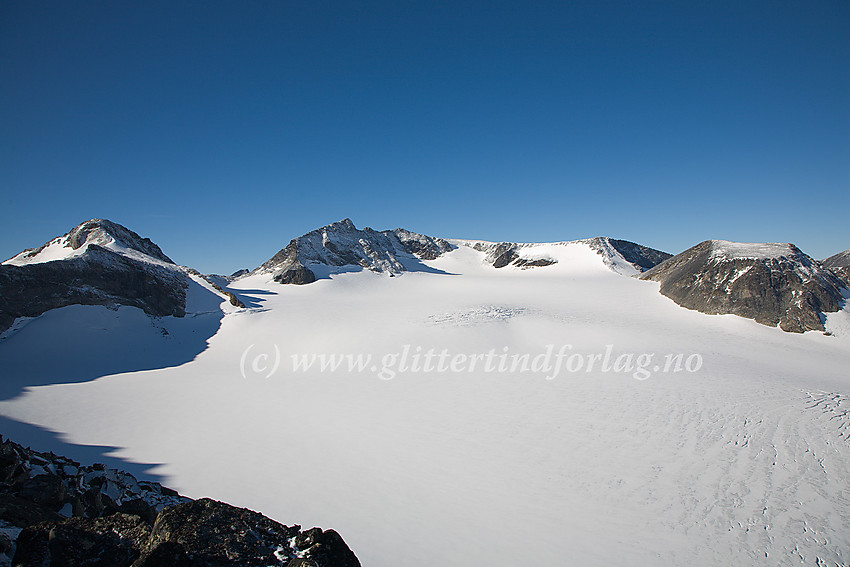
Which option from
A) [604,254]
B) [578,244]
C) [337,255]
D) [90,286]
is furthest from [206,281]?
[578,244]

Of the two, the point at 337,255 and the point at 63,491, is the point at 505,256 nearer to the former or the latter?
the point at 337,255

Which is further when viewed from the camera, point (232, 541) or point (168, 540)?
point (232, 541)

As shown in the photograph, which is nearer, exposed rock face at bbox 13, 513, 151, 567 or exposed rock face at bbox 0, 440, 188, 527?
exposed rock face at bbox 13, 513, 151, 567

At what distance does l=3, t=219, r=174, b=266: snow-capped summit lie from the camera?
22156 millimetres

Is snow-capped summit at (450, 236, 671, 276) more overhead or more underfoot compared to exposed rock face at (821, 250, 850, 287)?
more overhead

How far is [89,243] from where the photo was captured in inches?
846

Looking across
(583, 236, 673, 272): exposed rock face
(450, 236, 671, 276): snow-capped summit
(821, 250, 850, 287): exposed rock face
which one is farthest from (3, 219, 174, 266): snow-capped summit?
(821, 250, 850, 287): exposed rock face

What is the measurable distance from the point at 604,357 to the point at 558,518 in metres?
9.48

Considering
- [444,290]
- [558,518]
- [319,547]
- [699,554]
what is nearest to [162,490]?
[319,547]

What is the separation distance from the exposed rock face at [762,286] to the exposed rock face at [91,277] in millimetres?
33962

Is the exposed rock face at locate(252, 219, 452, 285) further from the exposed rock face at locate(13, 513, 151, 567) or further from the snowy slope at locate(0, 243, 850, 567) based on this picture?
the exposed rock face at locate(13, 513, 151, 567)

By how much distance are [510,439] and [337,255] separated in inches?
1407

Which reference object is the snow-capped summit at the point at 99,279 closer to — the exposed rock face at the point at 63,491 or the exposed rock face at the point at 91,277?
the exposed rock face at the point at 91,277

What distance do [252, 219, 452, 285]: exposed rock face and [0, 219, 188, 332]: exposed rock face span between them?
39.0ft
